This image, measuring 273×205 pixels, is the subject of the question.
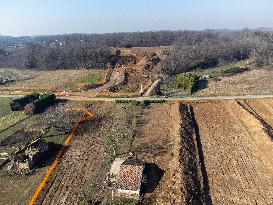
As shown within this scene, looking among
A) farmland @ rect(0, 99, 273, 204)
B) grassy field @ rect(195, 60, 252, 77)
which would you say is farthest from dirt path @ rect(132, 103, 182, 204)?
grassy field @ rect(195, 60, 252, 77)

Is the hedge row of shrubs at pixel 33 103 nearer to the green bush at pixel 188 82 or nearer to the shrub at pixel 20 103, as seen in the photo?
the shrub at pixel 20 103

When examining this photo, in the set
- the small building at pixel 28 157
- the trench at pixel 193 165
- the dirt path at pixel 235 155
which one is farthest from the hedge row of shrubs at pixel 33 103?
the dirt path at pixel 235 155

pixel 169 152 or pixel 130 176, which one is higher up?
pixel 130 176

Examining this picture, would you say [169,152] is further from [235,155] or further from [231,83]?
[231,83]

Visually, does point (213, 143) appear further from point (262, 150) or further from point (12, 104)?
point (12, 104)

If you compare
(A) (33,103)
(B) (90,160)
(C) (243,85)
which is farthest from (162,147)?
(C) (243,85)

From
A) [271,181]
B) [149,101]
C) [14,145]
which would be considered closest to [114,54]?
[149,101]

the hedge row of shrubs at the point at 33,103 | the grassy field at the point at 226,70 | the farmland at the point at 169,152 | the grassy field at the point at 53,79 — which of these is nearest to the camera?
the farmland at the point at 169,152
